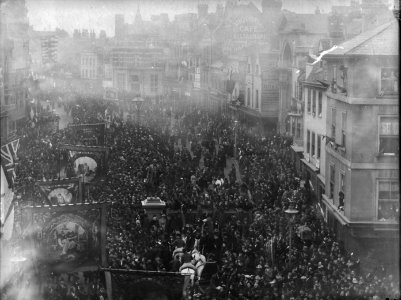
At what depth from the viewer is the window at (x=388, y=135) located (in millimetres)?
24922

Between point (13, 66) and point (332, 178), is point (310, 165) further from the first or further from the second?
point (13, 66)

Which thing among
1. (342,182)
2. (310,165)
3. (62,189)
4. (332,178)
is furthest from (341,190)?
(310,165)

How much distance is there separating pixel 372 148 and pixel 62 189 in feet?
28.8

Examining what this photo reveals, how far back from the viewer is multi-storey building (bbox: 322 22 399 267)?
2483cm

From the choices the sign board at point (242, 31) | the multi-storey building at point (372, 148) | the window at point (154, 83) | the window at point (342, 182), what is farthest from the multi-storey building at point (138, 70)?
the multi-storey building at point (372, 148)

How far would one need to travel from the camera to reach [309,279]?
63.3 ft

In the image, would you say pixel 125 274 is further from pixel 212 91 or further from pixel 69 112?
pixel 69 112

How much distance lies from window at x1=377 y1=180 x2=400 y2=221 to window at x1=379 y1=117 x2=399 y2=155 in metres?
0.90

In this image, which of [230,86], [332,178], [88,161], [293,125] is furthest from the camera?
[230,86]

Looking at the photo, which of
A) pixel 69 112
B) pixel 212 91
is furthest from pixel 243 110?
pixel 69 112

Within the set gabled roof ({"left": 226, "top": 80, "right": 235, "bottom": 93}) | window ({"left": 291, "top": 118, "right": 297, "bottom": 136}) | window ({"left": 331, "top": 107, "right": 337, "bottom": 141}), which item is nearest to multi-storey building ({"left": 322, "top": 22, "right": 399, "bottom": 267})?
window ({"left": 331, "top": 107, "right": 337, "bottom": 141})

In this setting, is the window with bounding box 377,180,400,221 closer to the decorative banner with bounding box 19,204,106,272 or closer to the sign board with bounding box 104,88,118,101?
the decorative banner with bounding box 19,204,106,272

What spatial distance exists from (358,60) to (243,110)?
134ft

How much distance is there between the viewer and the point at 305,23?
6438 cm
